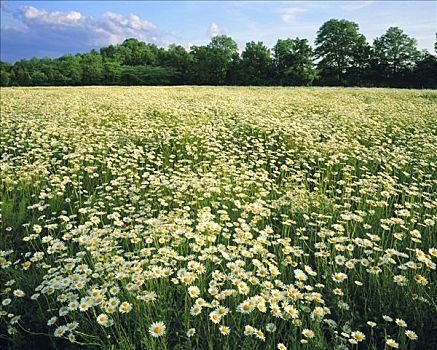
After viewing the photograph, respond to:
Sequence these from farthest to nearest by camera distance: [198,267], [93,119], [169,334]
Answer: [93,119], [198,267], [169,334]

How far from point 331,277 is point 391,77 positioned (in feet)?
190

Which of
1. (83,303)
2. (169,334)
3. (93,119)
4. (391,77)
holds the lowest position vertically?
(169,334)

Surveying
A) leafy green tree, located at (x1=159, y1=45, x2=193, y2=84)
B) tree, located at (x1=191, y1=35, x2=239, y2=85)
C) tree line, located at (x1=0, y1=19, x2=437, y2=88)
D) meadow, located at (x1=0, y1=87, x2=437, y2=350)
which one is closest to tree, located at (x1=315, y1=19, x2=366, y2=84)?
tree line, located at (x1=0, y1=19, x2=437, y2=88)

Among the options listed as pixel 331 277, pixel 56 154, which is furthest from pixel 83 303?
pixel 56 154

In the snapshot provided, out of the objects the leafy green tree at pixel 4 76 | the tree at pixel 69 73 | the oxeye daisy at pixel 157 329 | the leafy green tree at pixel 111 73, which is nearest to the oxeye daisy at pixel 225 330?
the oxeye daisy at pixel 157 329

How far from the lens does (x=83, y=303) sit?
7.47 feet

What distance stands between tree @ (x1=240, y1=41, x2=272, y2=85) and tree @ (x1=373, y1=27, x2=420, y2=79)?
19089mm

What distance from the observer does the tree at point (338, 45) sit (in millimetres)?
58938

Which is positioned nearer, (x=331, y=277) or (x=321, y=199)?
(x=331, y=277)

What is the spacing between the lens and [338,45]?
196 feet

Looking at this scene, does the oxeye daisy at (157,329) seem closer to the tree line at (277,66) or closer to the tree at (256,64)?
the tree line at (277,66)

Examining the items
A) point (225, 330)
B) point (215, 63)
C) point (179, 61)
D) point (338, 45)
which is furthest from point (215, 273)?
point (179, 61)

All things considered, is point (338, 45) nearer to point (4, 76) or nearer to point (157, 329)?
point (4, 76)

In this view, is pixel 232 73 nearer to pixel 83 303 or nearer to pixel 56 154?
pixel 56 154
